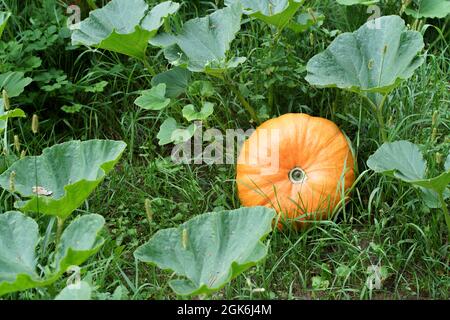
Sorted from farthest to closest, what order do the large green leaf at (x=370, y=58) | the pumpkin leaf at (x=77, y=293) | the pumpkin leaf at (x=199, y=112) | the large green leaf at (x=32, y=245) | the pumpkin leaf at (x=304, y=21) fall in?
the pumpkin leaf at (x=304, y=21) → the pumpkin leaf at (x=199, y=112) → the large green leaf at (x=370, y=58) → the large green leaf at (x=32, y=245) → the pumpkin leaf at (x=77, y=293)

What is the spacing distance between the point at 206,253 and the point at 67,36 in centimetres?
163

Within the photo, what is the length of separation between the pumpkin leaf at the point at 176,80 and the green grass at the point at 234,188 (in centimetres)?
13

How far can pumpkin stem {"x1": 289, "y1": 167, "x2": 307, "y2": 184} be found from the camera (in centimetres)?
341

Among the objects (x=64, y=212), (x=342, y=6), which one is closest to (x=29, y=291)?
(x=64, y=212)

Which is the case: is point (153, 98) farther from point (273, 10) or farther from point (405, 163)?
point (405, 163)

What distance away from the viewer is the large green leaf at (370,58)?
3330 millimetres

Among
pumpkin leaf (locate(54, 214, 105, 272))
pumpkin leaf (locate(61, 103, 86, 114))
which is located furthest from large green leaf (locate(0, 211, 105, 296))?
pumpkin leaf (locate(61, 103, 86, 114))

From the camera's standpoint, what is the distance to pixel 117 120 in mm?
3994

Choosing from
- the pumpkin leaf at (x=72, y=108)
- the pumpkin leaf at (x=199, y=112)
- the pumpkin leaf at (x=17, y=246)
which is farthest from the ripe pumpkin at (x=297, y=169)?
the pumpkin leaf at (x=17, y=246)

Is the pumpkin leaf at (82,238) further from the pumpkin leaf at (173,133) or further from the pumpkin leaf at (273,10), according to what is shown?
the pumpkin leaf at (273,10)

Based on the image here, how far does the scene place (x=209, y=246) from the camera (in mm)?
2801
